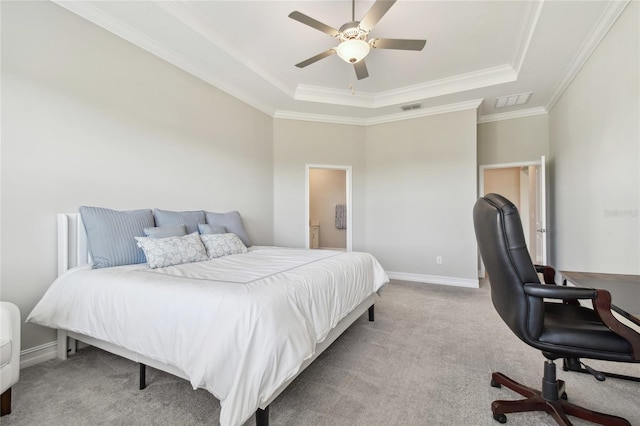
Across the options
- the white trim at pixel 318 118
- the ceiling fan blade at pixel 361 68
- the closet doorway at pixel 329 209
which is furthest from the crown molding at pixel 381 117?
the closet doorway at pixel 329 209

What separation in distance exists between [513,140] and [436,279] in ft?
8.88

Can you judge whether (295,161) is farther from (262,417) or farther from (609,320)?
(609,320)

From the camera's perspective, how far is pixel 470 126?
4.28 metres

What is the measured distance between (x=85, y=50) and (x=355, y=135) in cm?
383

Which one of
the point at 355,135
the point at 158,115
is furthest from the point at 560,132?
the point at 158,115

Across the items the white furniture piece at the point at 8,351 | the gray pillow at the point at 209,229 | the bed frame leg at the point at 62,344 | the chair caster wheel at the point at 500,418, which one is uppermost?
the gray pillow at the point at 209,229

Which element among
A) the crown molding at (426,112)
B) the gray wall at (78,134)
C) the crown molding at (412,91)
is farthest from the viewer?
the crown molding at (426,112)

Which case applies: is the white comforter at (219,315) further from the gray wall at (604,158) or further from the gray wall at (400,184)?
the gray wall at (400,184)

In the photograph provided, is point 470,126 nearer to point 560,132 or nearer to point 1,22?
point 560,132

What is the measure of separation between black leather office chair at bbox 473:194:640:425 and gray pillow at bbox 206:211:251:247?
8.79 feet

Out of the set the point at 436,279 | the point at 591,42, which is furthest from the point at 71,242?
the point at 591,42

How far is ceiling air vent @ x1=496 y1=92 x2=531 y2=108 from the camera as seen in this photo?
3.98 meters

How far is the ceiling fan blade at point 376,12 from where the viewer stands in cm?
191

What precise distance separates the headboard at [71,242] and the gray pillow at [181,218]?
0.60 meters
